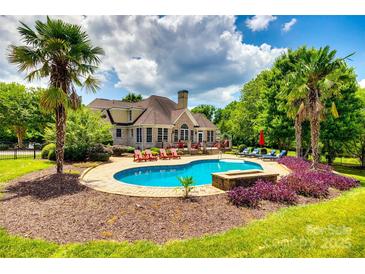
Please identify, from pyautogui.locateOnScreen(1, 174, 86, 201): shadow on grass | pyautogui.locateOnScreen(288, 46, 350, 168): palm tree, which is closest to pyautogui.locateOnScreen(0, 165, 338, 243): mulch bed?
pyautogui.locateOnScreen(1, 174, 86, 201): shadow on grass

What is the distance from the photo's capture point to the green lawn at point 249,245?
167 inches

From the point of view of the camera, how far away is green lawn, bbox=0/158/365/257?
4.25 meters

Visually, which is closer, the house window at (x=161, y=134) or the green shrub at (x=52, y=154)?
the green shrub at (x=52, y=154)

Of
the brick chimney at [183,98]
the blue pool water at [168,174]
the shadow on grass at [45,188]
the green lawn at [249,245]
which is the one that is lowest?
the blue pool water at [168,174]

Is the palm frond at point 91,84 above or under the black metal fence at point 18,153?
above

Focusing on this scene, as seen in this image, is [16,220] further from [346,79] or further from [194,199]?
[346,79]

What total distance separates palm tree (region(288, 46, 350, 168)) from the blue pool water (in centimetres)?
592

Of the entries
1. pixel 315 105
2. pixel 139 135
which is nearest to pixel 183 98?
pixel 139 135

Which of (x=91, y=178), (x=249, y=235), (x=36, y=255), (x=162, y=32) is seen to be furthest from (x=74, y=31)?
(x=249, y=235)

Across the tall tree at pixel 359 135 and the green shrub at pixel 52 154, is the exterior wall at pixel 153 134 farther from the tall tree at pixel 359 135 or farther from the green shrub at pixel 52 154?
the tall tree at pixel 359 135

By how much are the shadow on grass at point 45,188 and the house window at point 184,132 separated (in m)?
20.2

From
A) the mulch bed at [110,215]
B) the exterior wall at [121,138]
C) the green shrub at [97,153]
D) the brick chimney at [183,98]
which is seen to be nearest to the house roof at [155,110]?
the brick chimney at [183,98]

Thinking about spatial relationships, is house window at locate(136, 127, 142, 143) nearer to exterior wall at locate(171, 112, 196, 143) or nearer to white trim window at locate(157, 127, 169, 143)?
white trim window at locate(157, 127, 169, 143)

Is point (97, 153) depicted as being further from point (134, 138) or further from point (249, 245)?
point (249, 245)
